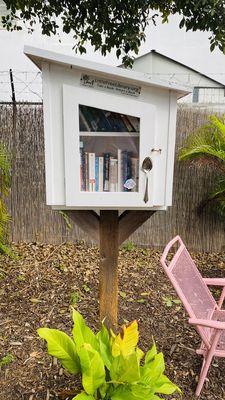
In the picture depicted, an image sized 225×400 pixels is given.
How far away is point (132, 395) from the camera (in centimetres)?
194

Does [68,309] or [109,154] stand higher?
[109,154]

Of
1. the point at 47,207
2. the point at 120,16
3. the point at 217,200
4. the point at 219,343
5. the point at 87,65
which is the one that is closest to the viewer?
the point at 87,65

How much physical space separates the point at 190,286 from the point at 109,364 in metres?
0.98

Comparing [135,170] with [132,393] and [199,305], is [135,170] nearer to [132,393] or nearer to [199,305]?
[132,393]

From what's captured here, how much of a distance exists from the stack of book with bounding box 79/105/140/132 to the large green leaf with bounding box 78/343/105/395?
1126 mm

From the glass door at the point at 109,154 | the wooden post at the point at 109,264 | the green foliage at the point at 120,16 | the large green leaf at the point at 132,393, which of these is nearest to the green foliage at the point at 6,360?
the wooden post at the point at 109,264

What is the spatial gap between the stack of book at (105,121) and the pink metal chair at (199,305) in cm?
93

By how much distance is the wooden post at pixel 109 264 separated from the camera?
7.77ft

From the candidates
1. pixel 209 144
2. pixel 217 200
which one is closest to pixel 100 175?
pixel 209 144

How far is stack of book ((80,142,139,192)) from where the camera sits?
2.08m

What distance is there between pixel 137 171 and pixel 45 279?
2489 millimetres

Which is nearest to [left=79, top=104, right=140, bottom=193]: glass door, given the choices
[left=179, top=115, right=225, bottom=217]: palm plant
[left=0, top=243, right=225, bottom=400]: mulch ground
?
[left=0, top=243, right=225, bottom=400]: mulch ground

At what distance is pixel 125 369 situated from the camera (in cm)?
192

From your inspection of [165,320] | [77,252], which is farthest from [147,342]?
[77,252]
